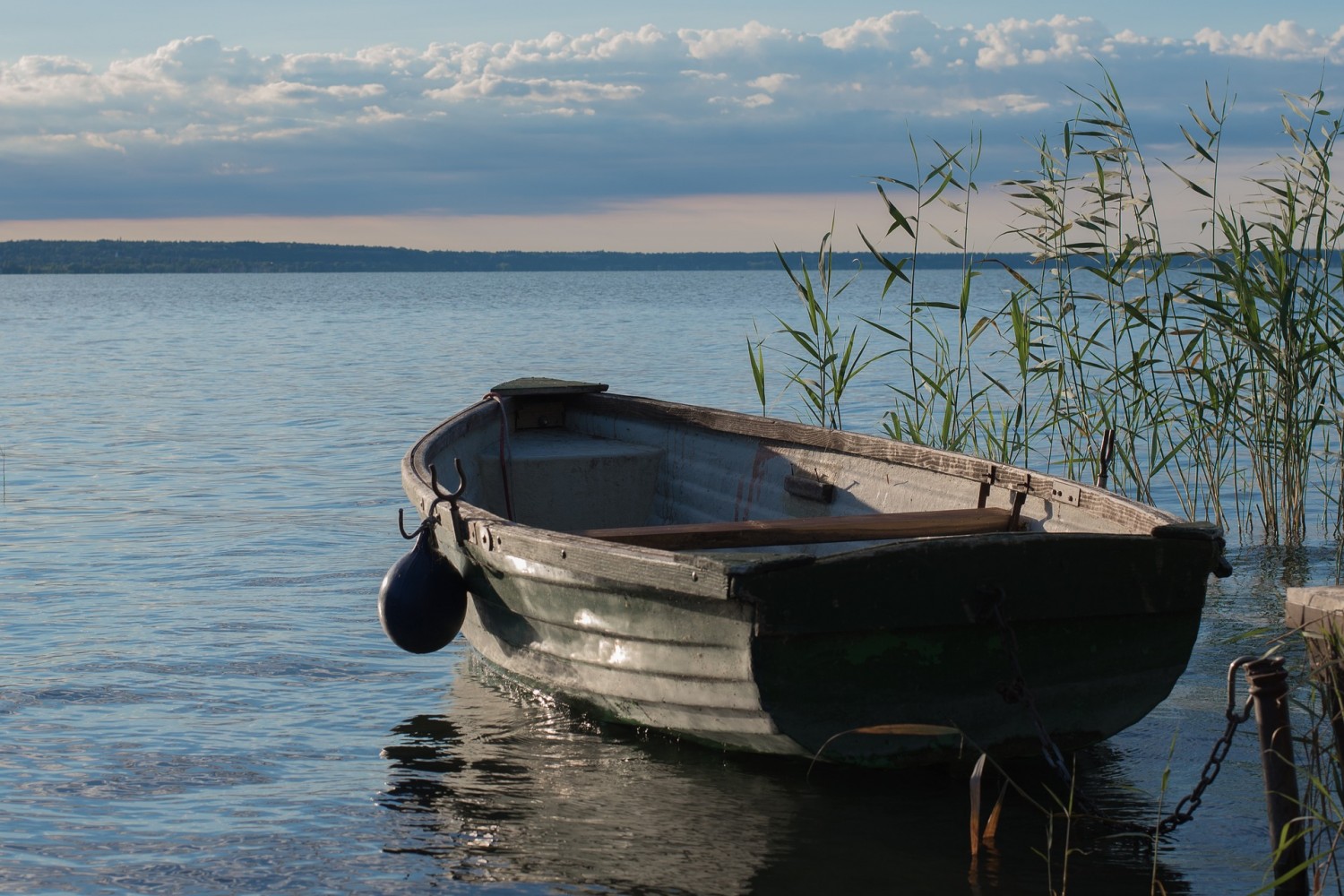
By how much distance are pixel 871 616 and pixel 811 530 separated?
1229 millimetres

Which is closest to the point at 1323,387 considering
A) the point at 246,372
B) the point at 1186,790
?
the point at 1186,790

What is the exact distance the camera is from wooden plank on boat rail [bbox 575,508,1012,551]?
5.20 metres

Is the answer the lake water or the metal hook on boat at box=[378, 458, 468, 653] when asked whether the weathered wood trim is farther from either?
the metal hook on boat at box=[378, 458, 468, 653]

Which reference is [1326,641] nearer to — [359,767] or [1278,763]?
[1278,763]

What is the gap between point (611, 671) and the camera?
488 cm

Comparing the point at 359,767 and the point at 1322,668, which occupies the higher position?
the point at 1322,668

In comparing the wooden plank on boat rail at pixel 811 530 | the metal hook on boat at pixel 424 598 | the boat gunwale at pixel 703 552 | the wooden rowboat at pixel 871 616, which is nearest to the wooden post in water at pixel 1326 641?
the wooden rowboat at pixel 871 616

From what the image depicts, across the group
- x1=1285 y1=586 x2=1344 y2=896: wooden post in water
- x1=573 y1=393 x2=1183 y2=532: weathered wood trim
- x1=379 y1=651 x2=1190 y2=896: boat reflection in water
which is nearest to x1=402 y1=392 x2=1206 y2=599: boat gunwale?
x1=573 y1=393 x2=1183 y2=532: weathered wood trim

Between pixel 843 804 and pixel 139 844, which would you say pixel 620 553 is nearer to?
pixel 843 804

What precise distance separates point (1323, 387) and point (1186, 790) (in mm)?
3731

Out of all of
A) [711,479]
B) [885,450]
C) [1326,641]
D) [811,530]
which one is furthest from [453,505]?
[1326,641]

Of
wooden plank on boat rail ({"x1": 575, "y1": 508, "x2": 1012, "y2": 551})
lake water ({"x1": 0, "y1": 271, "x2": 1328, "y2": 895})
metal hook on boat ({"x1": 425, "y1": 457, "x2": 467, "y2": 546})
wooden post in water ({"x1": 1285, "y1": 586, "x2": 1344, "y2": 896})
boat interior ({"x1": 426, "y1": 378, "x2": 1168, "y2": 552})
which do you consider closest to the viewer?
wooden post in water ({"x1": 1285, "y1": 586, "x2": 1344, "y2": 896})

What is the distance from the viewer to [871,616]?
4062mm

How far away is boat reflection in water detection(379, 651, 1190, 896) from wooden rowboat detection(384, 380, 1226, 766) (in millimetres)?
218
